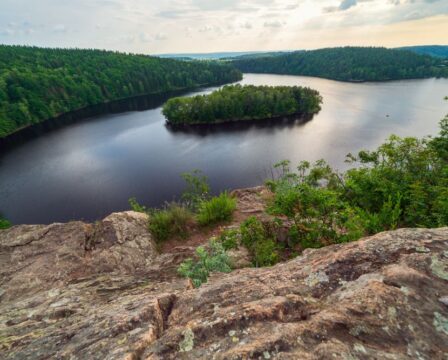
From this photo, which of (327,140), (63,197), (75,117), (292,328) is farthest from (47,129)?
(292,328)

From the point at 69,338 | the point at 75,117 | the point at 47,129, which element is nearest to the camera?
the point at 69,338

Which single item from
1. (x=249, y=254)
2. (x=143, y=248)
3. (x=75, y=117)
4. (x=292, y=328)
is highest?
(x=292, y=328)

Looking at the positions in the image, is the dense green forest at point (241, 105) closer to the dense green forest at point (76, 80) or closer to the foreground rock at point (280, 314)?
the dense green forest at point (76, 80)

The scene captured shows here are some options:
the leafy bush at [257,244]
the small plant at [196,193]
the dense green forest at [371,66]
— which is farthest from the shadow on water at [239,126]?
the dense green forest at [371,66]

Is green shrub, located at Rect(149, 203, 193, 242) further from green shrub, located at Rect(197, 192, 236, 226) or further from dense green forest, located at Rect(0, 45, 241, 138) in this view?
dense green forest, located at Rect(0, 45, 241, 138)

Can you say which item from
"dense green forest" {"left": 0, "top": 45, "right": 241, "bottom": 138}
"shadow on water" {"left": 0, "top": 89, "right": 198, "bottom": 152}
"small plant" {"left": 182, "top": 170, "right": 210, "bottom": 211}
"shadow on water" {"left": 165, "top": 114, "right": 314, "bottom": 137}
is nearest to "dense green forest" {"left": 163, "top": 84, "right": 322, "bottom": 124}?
"shadow on water" {"left": 165, "top": 114, "right": 314, "bottom": 137}

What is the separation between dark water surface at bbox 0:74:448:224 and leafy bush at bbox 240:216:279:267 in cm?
2654

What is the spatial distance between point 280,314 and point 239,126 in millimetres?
68770

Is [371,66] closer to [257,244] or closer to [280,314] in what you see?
[257,244]

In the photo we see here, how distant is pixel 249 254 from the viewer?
9750mm

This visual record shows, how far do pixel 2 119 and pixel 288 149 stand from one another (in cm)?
6831

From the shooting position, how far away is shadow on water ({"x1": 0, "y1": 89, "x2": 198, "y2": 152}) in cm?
6091

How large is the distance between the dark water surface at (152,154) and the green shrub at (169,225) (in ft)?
67.9

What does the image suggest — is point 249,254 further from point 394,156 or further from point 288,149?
point 288,149
